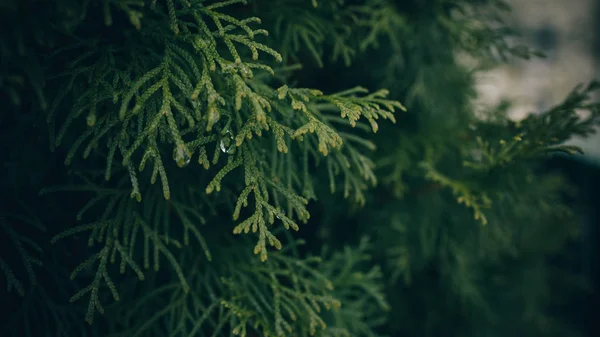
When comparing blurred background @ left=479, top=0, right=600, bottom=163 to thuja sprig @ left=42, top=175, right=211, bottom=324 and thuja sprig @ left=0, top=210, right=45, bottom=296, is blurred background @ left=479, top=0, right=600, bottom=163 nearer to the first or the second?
thuja sprig @ left=42, top=175, right=211, bottom=324

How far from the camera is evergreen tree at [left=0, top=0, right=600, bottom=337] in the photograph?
1.70 meters

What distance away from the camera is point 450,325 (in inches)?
148

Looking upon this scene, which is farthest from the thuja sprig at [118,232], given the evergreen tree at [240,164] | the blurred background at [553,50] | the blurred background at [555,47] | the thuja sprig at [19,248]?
the blurred background at [555,47]

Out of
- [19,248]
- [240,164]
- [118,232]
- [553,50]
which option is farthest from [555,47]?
[19,248]

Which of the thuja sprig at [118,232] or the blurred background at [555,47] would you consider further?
the blurred background at [555,47]

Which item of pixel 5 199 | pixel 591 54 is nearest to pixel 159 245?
pixel 5 199

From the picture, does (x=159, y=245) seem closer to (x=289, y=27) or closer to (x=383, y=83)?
(x=289, y=27)

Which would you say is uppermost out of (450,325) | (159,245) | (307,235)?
(159,245)

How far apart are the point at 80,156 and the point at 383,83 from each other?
6.04 feet

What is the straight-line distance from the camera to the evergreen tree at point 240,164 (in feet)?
5.58

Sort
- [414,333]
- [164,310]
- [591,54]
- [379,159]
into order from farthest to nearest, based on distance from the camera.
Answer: [591,54] → [414,333] → [379,159] → [164,310]

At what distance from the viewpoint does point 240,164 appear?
1753 millimetres

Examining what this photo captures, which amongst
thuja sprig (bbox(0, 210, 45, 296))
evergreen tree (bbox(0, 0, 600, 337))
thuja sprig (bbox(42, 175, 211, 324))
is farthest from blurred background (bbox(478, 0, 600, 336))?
thuja sprig (bbox(0, 210, 45, 296))

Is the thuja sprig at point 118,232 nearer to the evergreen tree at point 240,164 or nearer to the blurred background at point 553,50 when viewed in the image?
the evergreen tree at point 240,164
